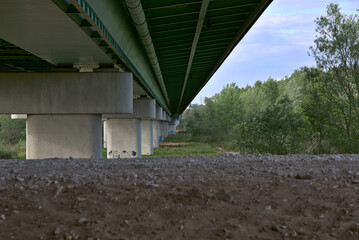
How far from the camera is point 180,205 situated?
16.2 ft

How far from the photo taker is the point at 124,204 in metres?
4.90

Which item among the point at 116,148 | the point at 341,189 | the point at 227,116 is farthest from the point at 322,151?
the point at 227,116

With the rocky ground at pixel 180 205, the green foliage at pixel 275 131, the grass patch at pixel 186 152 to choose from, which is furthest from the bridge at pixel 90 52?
the grass patch at pixel 186 152

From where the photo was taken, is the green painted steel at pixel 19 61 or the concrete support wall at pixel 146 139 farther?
the concrete support wall at pixel 146 139

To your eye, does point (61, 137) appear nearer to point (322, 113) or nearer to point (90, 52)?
point (90, 52)

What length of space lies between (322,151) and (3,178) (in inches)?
834

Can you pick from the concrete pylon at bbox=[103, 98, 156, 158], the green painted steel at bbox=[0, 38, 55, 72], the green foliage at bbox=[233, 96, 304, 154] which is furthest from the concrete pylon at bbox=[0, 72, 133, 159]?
the concrete pylon at bbox=[103, 98, 156, 158]

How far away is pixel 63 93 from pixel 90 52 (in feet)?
11.4

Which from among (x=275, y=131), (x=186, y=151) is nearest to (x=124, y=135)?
(x=275, y=131)

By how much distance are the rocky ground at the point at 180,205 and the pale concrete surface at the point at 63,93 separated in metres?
8.09

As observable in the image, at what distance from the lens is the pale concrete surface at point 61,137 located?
14797 mm

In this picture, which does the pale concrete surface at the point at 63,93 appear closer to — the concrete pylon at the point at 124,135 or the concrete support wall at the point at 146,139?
the concrete pylon at the point at 124,135

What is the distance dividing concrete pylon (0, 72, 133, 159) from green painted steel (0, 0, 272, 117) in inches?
25.4

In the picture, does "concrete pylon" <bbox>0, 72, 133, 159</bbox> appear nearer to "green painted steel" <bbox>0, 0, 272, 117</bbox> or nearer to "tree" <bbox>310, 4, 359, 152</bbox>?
"green painted steel" <bbox>0, 0, 272, 117</bbox>
